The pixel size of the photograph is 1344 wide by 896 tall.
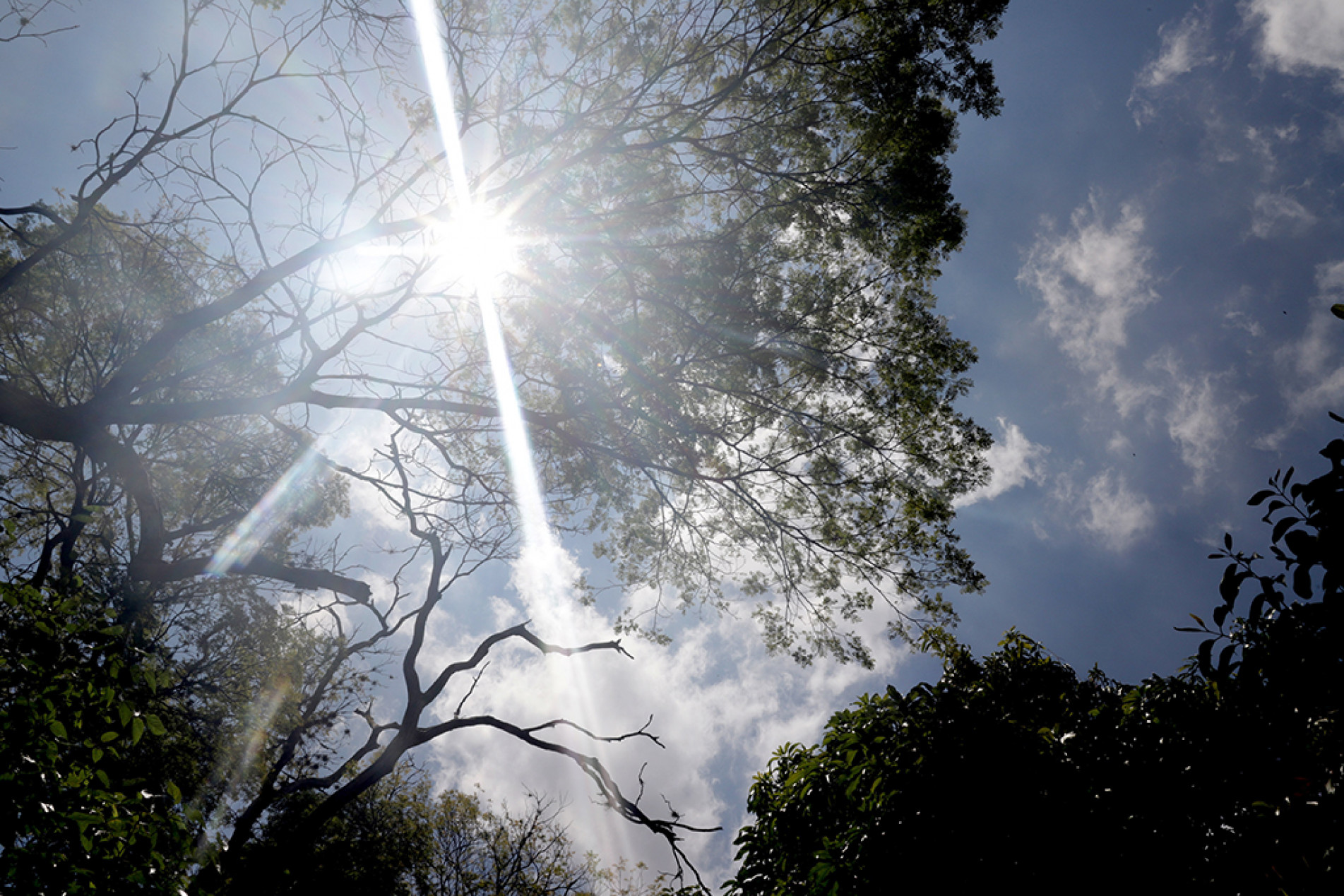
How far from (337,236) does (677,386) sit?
4.71m

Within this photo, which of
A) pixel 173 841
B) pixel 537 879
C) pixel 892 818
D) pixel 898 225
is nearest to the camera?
pixel 173 841

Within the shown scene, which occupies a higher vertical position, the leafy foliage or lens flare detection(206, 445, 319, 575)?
lens flare detection(206, 445, 319, 575)

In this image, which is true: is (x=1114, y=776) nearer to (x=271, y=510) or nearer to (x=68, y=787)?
(x=68, y=787)

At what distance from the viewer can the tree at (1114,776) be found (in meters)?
2.19

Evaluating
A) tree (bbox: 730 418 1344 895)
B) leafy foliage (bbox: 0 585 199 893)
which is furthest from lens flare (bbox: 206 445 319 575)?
tree (bbox: 730 418 1344 895)

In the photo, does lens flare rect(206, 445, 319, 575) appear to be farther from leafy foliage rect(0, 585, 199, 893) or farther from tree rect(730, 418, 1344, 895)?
tree rect(730, 418, 1344, 895)

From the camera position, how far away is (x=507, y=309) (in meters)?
8.95

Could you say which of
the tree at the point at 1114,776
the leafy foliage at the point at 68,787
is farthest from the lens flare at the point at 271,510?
the tree at the point at 1114,776

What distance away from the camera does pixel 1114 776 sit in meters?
3.30

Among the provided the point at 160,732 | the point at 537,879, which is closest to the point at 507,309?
the point at 160,732

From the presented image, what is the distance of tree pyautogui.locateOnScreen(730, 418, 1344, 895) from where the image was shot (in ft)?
7.20

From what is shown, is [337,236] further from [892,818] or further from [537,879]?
[537,879]

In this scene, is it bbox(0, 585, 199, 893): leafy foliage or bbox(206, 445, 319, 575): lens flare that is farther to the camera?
bbox(206, 445, 319, 575): lens flare

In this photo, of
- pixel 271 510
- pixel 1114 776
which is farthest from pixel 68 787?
pixel 271 510
